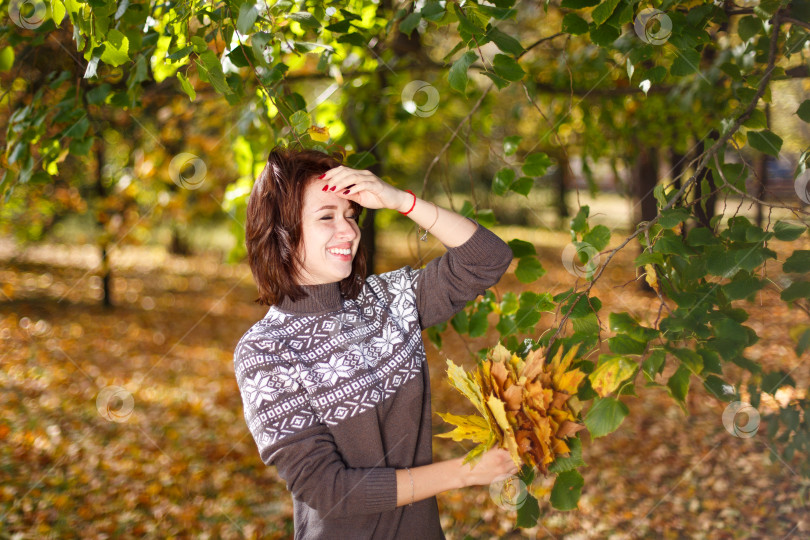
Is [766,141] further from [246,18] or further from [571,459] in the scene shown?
[246,18]

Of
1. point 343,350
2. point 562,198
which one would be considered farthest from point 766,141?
point 562,198

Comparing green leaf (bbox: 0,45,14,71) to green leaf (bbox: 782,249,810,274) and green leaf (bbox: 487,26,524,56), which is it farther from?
green leaf (bbox: 782,249,810,274)

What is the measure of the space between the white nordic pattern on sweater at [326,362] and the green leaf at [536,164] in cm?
56

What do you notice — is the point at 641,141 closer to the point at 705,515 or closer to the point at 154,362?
the point at 705,515

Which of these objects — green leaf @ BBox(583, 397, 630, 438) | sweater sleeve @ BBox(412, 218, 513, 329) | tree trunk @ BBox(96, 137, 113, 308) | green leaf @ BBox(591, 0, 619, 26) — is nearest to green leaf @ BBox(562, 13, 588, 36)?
green leaf @ BBox(591, 0, 619, 26)

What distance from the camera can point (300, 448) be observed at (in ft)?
4.85

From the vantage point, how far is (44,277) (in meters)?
10.7

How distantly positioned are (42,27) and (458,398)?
4923 millimetres

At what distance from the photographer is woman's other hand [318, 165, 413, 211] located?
157 centimetres

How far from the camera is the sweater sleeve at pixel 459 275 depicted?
1727mm

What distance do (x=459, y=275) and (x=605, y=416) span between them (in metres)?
0.67

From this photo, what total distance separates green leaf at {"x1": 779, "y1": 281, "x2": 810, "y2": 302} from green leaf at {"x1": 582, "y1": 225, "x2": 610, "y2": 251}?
1.45 feet

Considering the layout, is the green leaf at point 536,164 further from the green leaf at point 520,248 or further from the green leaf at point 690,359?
the green leaf at point 690,359

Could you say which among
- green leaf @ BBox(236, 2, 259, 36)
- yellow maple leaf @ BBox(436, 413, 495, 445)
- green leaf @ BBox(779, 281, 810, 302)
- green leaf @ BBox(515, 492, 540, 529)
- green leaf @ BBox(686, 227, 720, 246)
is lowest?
green leaf @ BBox(515, 492, 540, 529)
